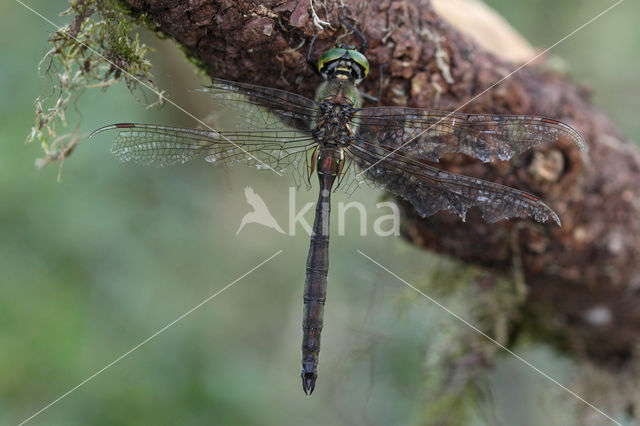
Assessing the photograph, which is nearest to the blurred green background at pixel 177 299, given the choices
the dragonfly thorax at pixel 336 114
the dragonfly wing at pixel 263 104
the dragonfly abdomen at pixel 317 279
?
the dragonfly abdomen at pixel 317 279

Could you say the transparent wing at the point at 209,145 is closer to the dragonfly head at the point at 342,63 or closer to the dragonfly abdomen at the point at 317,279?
the dragonfly abdomen at the point at 317,279

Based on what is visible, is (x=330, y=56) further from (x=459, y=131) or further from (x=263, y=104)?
(x=459, y=131)

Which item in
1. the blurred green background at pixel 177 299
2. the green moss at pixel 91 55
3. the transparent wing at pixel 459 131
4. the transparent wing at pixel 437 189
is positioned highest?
the green moss at pixel 91 55

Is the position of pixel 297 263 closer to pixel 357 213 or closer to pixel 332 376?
pixel 357 213

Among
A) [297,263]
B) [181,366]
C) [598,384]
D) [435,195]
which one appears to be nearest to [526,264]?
[435,195]

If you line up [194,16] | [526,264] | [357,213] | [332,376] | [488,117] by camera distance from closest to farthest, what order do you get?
[194,16] → [488,117] → [526,264] → [332,376] → [357,213]

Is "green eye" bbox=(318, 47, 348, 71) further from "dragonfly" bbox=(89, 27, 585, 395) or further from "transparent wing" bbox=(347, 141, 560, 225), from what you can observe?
"transparent wing" bbox=(347, 141, 560, 225)
